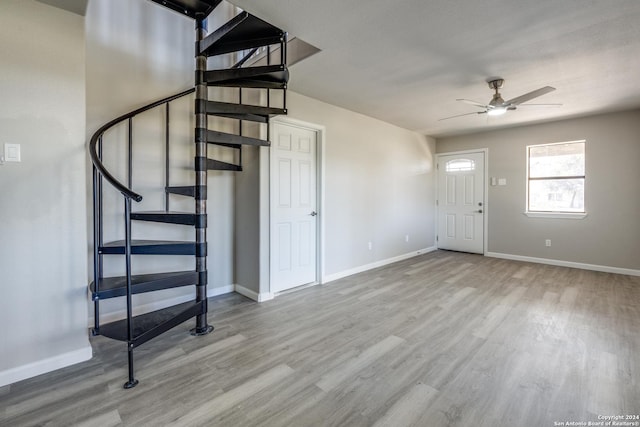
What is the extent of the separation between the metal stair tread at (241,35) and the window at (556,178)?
515 centimetres

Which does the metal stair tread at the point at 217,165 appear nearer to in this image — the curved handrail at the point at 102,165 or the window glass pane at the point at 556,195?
the curved handrail at the point at 102,165

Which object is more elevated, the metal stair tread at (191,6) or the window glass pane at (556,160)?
the metal stair tread at (191,6)

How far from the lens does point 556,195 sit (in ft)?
16.6

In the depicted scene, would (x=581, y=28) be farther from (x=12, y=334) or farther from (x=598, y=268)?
(x=12, y=334)

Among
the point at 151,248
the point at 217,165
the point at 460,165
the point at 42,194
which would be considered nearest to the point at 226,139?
the point at 217,165

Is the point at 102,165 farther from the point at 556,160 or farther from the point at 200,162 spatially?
the point at 556,160

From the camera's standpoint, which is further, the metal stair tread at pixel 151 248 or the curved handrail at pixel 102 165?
the metal stair tread at pixel 151 248

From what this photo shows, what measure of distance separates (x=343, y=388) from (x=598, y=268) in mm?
5183

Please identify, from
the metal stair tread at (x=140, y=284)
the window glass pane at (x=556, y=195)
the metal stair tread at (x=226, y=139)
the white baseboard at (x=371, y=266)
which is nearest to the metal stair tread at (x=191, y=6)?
the metal stair tread at (x=226, y=139)

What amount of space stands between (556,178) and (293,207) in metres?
4.70

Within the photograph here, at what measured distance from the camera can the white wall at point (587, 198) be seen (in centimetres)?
441

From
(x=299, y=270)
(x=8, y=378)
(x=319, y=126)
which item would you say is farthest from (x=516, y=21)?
(x=8, y=378)

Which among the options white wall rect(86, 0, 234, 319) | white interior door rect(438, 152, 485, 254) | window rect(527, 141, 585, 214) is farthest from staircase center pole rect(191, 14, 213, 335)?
window rect(527, 141, 585, 214)

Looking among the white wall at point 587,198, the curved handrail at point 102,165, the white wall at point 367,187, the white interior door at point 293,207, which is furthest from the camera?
the white wall at point 587,198
